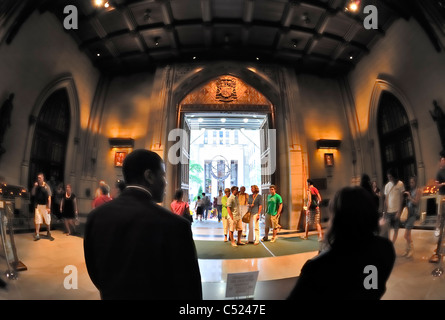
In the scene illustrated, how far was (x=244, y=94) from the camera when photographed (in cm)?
129

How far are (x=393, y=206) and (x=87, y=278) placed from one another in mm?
1050

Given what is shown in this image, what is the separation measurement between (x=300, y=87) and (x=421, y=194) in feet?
1.90

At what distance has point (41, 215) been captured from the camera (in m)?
0.85

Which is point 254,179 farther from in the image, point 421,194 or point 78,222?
point 78,222

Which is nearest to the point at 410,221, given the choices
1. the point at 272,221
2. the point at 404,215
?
the point at 404,215

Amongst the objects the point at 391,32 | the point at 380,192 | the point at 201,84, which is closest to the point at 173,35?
the point at 201,84

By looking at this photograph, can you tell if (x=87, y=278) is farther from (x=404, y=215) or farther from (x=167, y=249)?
→ (x=404, y=215)

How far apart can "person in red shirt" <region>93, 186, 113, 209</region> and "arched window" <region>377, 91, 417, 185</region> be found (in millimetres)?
945

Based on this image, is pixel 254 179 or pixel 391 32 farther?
pixel 254 179

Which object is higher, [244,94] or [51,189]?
[244,94]

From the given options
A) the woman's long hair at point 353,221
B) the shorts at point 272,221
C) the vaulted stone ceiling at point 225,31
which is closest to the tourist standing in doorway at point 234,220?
the shorts at point 272,221
